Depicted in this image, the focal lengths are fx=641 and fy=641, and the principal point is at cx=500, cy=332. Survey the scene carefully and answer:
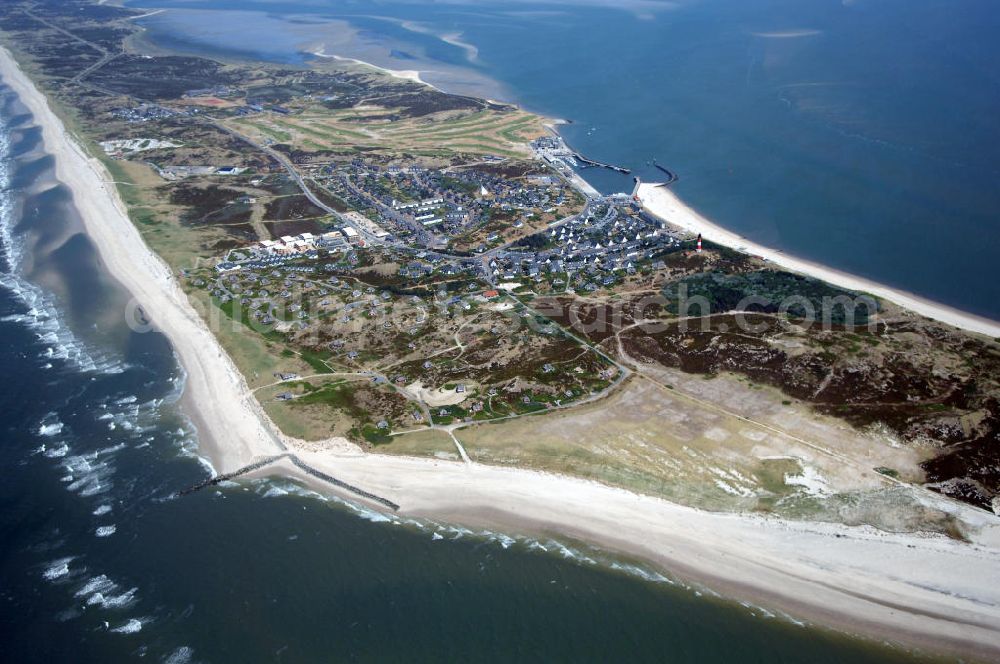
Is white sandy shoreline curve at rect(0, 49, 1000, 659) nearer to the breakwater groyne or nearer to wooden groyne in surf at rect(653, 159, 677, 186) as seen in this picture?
the breakwater groyne

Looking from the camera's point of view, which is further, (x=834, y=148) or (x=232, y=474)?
(x=834, y=148)

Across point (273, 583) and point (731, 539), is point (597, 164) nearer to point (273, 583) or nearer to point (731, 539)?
point (731, 539)

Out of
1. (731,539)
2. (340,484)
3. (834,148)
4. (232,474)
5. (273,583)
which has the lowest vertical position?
(273,583)

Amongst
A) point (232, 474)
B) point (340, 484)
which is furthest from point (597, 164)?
point (232, 474)

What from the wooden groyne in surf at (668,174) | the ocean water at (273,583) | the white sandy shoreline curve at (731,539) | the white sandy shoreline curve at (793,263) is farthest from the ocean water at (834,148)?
the ocean water at (273,583)

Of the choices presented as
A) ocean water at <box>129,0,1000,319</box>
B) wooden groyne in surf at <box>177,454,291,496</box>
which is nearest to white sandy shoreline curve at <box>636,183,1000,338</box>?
ocean water at <box>129,0,1000,319</box>

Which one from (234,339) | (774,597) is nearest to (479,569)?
(774,597)

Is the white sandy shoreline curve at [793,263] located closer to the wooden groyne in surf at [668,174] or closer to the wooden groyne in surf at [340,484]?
the wooden groyne in surf at [668,174]

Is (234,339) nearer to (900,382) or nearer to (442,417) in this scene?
(442,417)
